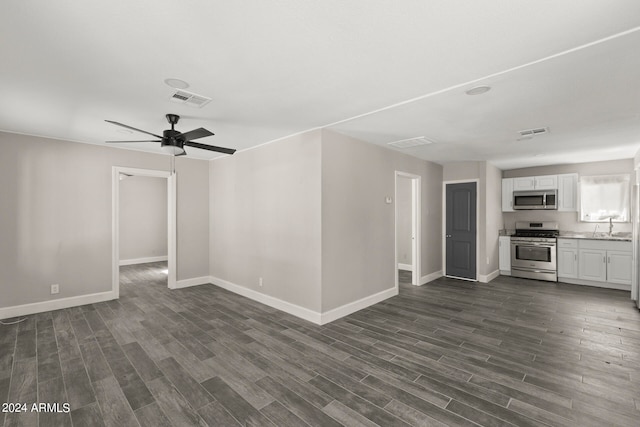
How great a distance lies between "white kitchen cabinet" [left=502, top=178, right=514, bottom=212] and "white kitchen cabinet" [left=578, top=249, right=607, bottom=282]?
1619mm

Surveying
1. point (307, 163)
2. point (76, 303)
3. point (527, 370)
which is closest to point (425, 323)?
point (527, 370)

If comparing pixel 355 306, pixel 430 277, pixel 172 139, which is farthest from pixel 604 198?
pixel 172 139

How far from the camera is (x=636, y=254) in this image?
15.5 ft

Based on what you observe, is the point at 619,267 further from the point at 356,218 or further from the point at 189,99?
the point at 189,99

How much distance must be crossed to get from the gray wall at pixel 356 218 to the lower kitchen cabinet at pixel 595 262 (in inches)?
151

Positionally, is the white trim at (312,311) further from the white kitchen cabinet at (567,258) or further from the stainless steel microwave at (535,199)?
the stainless steel microwave at (535,199)

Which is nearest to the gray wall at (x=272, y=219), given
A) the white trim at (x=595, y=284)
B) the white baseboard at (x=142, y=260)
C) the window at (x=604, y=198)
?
the white baseboard at (x=142, y=260)

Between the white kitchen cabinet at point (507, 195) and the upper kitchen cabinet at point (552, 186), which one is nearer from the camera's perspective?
the upper kitchen cabinet at point (552, 186)

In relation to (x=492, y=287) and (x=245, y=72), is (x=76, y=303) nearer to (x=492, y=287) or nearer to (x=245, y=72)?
(x=245, y=72)

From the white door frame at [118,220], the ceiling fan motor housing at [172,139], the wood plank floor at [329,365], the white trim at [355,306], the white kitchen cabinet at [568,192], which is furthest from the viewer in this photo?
the white kitchen cabinet at [568,192]

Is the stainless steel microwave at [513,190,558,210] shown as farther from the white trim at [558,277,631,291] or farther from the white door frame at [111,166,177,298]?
the white door frame at [111,166,177,298]

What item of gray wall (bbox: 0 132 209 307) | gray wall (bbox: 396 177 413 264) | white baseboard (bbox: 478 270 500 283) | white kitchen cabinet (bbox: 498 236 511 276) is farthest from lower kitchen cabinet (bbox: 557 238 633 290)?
gray wall (bbox: 0 132 209 307)

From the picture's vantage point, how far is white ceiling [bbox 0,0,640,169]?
5.65 feet

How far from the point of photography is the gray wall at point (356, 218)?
13.3ft
